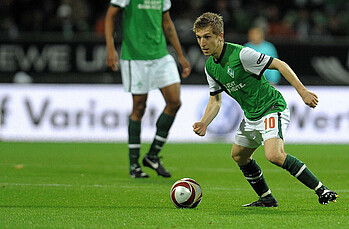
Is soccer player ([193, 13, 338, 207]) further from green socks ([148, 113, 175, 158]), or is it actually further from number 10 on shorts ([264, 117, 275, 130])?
green socks ([148, 113, 175, 158])

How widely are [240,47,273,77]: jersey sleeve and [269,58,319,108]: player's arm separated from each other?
7 cm

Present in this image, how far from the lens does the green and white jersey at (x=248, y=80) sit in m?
5.68

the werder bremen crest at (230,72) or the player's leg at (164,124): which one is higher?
the werder bremen crest at (230,72)

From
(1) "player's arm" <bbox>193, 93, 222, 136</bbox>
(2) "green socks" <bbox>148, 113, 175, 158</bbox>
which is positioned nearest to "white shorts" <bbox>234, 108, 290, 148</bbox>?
(1) "player's arm" <bbox>193, 93, 222, 136</bbox>

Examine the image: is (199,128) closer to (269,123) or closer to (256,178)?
(269,123)

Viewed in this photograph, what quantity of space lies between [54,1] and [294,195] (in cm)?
1234

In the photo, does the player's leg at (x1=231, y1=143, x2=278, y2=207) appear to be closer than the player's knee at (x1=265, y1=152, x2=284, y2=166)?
No

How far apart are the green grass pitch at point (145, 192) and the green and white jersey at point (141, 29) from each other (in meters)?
1.41

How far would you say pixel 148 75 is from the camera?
830cm

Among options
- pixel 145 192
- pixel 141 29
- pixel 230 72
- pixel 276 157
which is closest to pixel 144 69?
pixel 141 29

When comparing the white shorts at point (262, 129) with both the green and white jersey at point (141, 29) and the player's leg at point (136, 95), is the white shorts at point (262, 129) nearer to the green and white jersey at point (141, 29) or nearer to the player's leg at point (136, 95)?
the player's leg at point (136, 95)

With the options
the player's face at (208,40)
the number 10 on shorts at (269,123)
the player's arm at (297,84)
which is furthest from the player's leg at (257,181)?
the player's face at (208,40)

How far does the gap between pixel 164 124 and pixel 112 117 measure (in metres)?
5.31

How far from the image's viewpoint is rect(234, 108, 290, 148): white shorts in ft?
18.2
